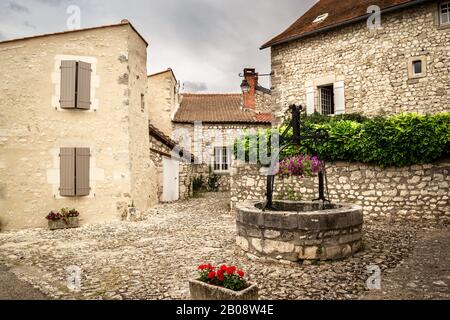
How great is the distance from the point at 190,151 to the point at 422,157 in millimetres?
12737

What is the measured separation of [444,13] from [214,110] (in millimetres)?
12734

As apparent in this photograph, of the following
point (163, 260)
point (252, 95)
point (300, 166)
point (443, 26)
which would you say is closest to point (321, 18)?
point (443, 26)

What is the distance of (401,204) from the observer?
25.8ft

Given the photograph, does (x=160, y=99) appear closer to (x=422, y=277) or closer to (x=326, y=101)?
(x=326, y=101)

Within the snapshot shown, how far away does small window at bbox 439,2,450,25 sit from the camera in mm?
9773

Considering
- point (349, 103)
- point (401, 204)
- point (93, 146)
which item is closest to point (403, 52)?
point (349, 103)

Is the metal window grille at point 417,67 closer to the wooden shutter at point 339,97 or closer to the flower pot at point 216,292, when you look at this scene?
the wooden shutter at point 339,97

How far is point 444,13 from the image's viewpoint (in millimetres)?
9828

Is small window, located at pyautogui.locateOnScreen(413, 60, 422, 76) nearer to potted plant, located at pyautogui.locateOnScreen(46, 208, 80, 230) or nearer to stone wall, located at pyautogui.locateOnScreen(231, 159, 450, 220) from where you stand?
stone wall, located at pyautogui.locateOnScreen(231, 159, 450, 220)

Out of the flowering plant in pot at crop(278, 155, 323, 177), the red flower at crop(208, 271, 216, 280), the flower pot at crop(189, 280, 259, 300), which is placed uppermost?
the flowering plant in pot at crop(278, 155, 323, 177)

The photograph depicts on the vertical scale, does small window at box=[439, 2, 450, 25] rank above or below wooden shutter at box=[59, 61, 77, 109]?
above

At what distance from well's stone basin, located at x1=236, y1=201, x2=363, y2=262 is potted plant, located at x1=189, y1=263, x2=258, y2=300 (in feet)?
5.63

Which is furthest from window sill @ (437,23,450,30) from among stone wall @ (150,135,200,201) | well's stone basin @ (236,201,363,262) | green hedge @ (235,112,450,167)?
stone wall @ (150,135,200,201)
